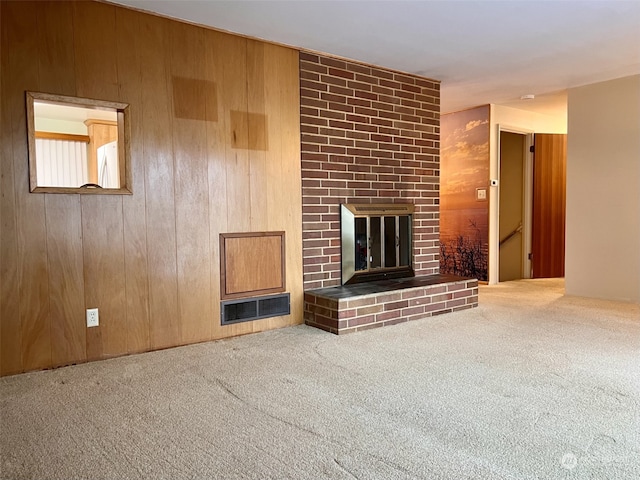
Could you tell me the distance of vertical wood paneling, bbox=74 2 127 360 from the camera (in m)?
2.68

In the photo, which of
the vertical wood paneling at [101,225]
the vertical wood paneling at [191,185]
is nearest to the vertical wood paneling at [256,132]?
the vertical wood paneling at [191,185]

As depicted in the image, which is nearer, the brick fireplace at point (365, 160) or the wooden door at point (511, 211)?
the brick fireplace at point (365, 160)

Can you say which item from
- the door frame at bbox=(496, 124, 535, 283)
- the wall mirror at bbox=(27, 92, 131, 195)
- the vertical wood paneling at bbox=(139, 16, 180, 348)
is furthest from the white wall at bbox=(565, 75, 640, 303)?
the wall mirror at bbox=(27, 92, 131, 195)

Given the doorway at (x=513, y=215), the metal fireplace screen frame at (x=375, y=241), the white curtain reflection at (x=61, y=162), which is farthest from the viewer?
the doorway at (x=513, y=215)

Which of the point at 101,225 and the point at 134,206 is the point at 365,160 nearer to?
the point at 134,206

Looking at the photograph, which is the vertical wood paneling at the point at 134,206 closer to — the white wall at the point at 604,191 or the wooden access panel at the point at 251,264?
the wooden access panel at the point at 251,264

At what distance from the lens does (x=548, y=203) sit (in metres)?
6.04

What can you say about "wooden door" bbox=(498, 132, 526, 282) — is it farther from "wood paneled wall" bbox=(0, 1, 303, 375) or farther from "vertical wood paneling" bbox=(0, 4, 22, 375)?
"vertical wood paneling" bbox=(0, 4, 22, 375)

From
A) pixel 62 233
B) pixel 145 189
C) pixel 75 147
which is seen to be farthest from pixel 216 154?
pixel 75 147

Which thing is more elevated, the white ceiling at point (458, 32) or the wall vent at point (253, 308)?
the white ceiling at point (458, 32)

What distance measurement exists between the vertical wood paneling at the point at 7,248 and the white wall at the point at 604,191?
16.4 ft

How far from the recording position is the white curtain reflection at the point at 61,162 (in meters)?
4.84

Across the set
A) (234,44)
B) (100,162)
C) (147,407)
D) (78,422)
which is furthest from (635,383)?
(100,162)

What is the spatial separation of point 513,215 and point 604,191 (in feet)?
5.47
